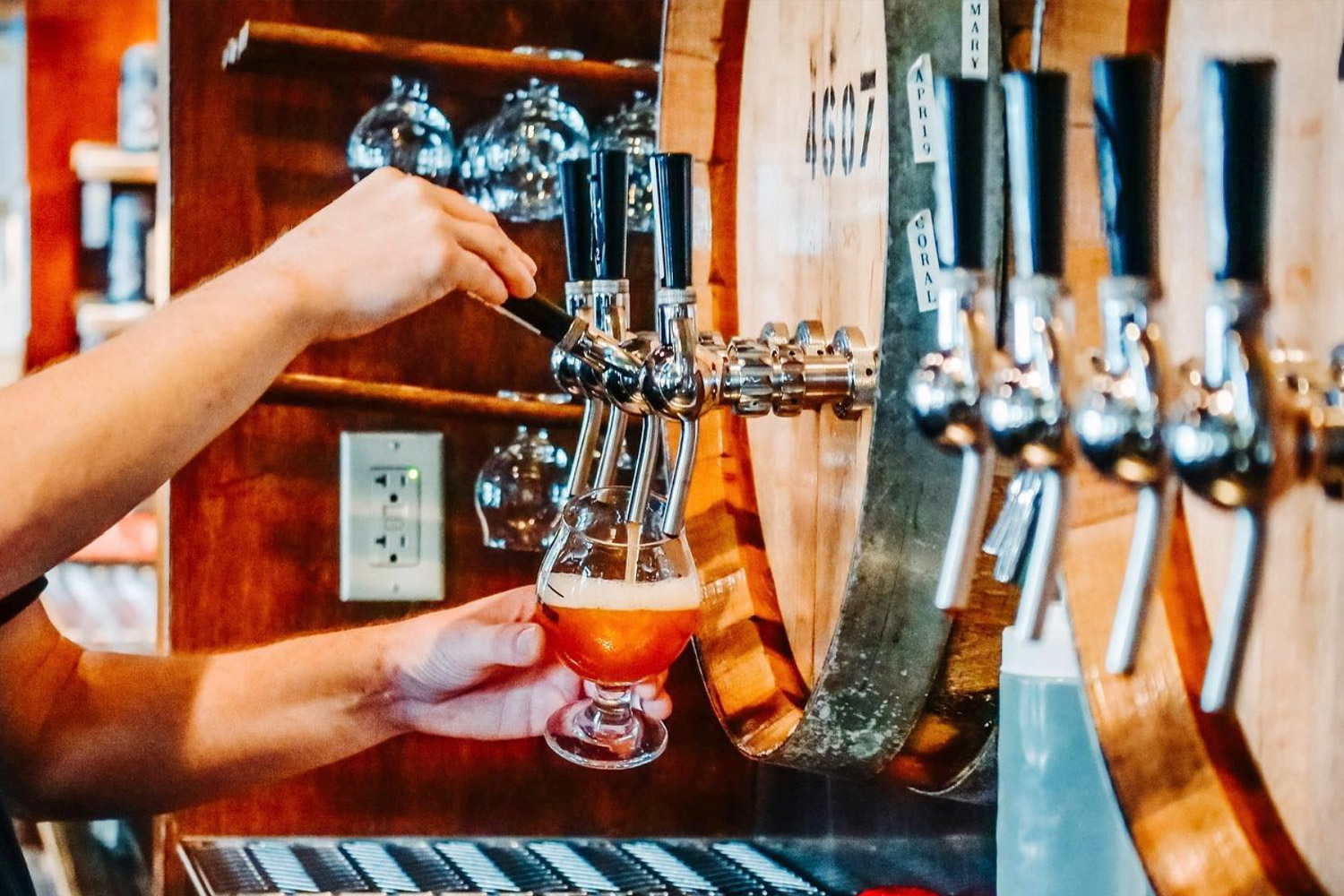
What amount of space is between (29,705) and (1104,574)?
1.14 metres

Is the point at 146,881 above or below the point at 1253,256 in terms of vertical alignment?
below

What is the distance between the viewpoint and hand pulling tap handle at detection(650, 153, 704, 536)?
1.04m

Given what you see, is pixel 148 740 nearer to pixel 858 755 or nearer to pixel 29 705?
pixel 29 705

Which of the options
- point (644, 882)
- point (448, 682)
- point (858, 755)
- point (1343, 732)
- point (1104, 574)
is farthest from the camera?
point (644, 882)

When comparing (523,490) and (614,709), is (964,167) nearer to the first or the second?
(614,709)

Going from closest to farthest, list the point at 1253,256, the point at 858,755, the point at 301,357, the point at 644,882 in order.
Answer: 1. the point at 1253,256
2. the point at 858,755
3. the point at 644,882
4. the point at 301,357

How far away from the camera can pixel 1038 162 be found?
0.62 meters

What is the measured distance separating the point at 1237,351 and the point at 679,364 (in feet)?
1.68

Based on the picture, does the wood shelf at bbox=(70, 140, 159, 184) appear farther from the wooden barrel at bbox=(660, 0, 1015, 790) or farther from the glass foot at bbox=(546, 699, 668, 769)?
the glass foot at bbox=(546, 699, 668, 769)

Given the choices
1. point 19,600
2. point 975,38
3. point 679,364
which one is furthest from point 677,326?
point 19,600

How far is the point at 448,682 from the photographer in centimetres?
150

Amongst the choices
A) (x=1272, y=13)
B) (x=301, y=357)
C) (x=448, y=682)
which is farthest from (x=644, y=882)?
(x=1272, y=13)

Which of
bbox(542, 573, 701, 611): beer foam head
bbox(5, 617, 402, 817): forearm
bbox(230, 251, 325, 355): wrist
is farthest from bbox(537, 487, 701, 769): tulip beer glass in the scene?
bbox(5, 617, 402, 817): forearm

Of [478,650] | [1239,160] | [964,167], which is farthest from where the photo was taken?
[478,650]
